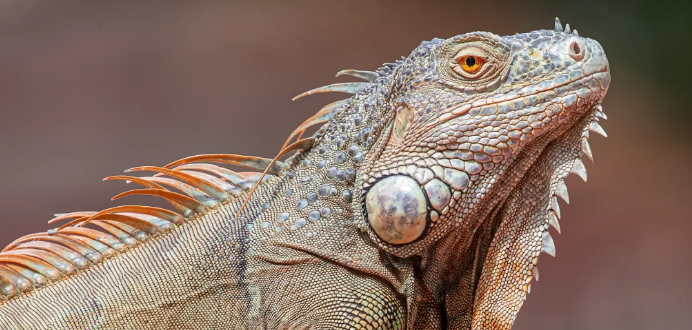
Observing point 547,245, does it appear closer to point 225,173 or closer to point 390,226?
point 390,226

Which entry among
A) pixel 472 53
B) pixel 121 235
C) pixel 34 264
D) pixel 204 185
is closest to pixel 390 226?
pixel 472 53

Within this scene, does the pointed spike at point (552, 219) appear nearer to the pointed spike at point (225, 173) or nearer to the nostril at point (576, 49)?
the nostril at point (576, 49)

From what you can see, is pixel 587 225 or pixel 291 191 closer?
pixel 291 191

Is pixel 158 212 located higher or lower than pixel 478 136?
lower

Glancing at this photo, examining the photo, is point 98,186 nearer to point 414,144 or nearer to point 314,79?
point 314,79

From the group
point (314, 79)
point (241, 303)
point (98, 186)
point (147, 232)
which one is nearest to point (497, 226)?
point (241, 303)

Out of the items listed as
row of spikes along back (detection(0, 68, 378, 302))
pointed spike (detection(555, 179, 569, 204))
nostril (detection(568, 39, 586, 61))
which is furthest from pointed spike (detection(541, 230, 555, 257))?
row of spikes along back (detection(0, 68, 378, 302))

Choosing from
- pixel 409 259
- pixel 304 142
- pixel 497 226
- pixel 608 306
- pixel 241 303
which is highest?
pixel 304 142
